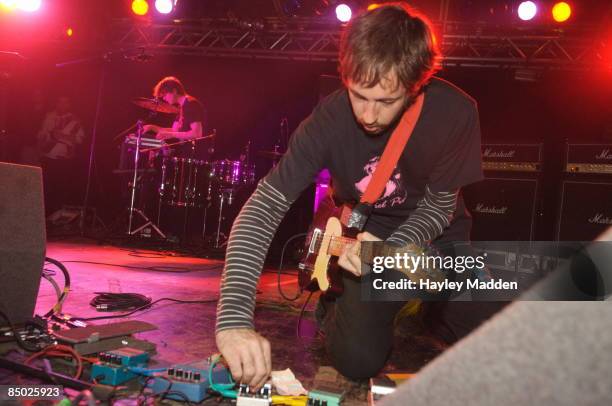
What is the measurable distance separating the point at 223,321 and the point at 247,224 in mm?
391

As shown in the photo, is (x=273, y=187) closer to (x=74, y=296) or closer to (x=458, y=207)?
(x=458, y=207)

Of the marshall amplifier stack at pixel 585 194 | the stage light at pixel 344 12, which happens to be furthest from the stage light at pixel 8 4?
the marshall amplifier stack at pixel 585 194

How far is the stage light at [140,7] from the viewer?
8195 millimetres

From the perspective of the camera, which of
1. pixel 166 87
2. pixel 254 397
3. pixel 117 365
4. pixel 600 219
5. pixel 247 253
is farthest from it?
pixel 166 87

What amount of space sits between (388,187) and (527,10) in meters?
5.51

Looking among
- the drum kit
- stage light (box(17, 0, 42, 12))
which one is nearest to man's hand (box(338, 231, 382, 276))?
the drum kit

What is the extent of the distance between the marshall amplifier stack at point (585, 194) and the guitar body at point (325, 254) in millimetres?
4296

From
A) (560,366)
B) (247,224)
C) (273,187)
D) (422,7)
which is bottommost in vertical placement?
(560,366)

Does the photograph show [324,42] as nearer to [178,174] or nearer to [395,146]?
[178,174]

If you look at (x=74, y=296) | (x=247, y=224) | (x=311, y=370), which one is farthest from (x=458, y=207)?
(x=74, y=296)

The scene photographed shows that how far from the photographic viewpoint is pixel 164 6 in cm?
811

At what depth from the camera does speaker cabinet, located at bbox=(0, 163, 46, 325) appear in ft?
8.35

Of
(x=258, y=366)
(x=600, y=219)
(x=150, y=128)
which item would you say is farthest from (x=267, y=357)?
(x=150, y=128)

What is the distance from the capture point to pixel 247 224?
5.88 feet
